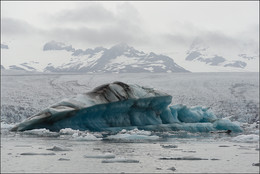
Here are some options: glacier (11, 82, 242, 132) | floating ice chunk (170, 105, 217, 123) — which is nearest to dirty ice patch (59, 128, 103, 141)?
glacier (11, 82, 242, 132)

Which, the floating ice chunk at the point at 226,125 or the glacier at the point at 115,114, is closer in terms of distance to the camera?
the glacier at the point at 115,114

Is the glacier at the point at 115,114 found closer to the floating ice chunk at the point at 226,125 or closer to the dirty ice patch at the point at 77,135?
the floating ice chunk at the point at 226,125

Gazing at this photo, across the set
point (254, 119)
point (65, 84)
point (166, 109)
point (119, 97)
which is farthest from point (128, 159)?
point (65, 84)

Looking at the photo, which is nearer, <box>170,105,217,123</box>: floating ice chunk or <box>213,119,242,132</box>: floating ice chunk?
<box>213,119,242,132</box>: floating ice chunk

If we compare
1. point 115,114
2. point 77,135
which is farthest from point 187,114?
point 77,135

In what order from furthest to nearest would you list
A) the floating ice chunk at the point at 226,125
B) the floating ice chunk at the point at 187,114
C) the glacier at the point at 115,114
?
the floating ice chunk at the point at 187,114, the floating ice chunk at the point at 226,125, the glacier at the point at 115,114

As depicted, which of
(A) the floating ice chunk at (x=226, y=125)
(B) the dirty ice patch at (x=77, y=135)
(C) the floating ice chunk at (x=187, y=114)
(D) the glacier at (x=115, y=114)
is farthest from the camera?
(C) the floating ice chunk at (x=187, y=114)

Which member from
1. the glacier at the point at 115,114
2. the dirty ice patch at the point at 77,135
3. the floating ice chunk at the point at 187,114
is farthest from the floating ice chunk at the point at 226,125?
the dirty ice patch at the point at 77,135

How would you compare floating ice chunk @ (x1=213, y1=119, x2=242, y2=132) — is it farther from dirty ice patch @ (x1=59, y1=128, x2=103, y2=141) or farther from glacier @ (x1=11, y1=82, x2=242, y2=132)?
dirty ice patch @ (x1=59, y1=128, x2=103, y2=141)

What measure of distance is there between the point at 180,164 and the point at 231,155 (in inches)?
103

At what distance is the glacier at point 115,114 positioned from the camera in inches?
836

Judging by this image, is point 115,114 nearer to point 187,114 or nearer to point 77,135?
point 77,135

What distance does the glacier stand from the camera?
69.7 feet

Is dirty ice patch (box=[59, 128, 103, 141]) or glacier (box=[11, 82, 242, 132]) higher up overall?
glacier (box=[11, 82, 242, 132])
